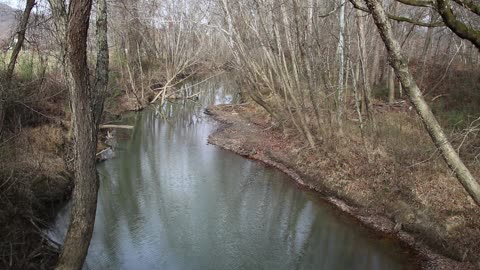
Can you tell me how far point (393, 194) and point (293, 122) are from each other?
567 cm

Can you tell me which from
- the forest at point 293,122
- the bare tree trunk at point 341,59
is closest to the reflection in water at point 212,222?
the forest at point 293,122

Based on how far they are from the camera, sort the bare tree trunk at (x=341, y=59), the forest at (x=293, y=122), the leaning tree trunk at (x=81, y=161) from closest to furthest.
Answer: the leaning tree trunk at (x=81, y=161)
the forest at (x=293, y=122)
the bare tree trunk at (x=341, y=59)

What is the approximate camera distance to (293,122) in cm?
1603

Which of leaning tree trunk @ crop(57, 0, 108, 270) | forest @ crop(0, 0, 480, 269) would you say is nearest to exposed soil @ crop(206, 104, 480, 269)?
forest @ crop(0, 0, 480, 269)

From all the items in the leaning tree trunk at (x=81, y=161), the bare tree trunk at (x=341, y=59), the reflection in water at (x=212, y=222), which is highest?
the bare tree trunk at (x=341, y=59)

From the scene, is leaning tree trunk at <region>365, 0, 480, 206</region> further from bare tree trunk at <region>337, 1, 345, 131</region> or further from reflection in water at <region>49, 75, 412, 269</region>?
bare tree trunk at <region>337, 1, 345, 131</region>

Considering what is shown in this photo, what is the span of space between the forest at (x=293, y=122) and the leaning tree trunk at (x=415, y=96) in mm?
15

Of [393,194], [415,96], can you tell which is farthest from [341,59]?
[415,96]

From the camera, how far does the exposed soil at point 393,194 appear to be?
9.10m

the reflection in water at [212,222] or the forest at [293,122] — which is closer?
the forest at [293,122]

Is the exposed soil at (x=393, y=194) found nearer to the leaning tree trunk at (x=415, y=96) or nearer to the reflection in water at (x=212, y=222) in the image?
the reflection in water at (x=212, y=222)

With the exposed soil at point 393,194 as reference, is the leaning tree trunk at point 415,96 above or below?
above

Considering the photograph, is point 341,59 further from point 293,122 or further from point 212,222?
point 212,222

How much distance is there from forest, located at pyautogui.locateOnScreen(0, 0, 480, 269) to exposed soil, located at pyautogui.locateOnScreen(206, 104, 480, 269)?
3cm
